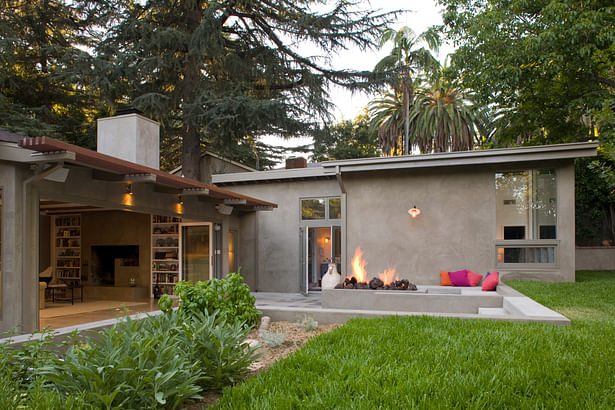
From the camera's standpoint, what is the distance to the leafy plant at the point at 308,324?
17.9 ft

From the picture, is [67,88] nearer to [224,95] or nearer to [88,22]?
[88,22]

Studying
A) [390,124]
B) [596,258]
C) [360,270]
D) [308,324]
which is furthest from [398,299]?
[390,124]

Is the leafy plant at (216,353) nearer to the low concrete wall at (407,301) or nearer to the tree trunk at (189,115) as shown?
the low concrete wall at (407,301)

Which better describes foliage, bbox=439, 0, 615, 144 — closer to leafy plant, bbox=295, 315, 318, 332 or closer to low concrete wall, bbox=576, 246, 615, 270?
low concrete wall, bbox=576, 246, 615, 270

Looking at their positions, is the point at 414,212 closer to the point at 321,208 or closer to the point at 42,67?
the point at 321,208

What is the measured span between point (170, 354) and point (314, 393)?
3.17 feet

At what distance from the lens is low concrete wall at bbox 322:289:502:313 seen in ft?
23.1

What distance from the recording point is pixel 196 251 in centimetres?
1125

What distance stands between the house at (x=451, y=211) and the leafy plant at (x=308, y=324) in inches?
221

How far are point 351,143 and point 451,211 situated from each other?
17505 millimetres

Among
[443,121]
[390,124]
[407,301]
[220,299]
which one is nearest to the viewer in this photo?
[220,299]

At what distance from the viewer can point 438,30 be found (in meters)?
13.0

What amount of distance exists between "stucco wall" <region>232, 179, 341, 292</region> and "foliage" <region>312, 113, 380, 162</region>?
11.8 meters

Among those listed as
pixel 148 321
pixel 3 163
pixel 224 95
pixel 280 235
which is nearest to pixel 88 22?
pixel 224 95
